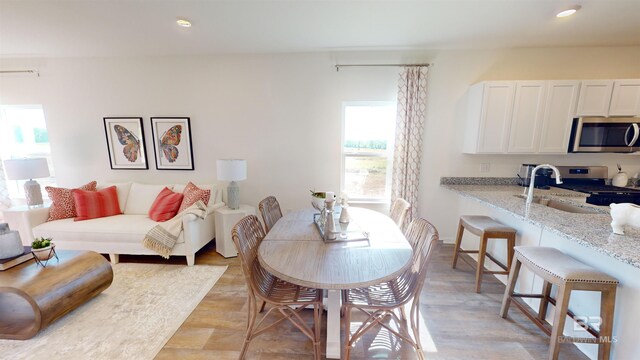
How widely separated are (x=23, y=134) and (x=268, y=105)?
152 inches

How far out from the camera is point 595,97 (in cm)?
268

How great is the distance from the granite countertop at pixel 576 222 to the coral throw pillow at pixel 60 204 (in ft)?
15.7

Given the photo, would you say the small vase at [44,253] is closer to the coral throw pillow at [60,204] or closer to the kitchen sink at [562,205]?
the coral throw pillow at [60,204]

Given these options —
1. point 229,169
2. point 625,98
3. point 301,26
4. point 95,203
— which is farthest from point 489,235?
point 95,203

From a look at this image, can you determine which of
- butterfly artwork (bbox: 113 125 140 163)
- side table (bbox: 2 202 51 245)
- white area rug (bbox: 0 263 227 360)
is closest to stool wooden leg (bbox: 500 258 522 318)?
white area rug (bbox: 0 263 227 360)

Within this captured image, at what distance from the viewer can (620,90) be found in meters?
2.65

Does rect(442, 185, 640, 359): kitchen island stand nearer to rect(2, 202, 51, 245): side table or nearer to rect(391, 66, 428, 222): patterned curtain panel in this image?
rect(391, 66, 428, 222): patterned curtain panel

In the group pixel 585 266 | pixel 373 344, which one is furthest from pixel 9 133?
pixel 585 266

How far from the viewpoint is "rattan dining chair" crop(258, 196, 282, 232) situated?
2084 mm

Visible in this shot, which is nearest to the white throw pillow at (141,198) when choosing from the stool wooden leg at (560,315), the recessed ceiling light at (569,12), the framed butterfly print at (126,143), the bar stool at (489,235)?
the framed butterfly print at (126,143)

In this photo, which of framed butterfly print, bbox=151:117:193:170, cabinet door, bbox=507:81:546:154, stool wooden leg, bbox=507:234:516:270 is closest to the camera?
stool wooden leg, bbox=507:234:516:270

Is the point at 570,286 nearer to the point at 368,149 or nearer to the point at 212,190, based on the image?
the point at 368,149

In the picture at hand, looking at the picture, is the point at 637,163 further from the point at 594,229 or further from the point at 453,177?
the point at 594,229

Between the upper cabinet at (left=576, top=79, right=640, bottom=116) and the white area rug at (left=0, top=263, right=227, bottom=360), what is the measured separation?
15.1 feet
